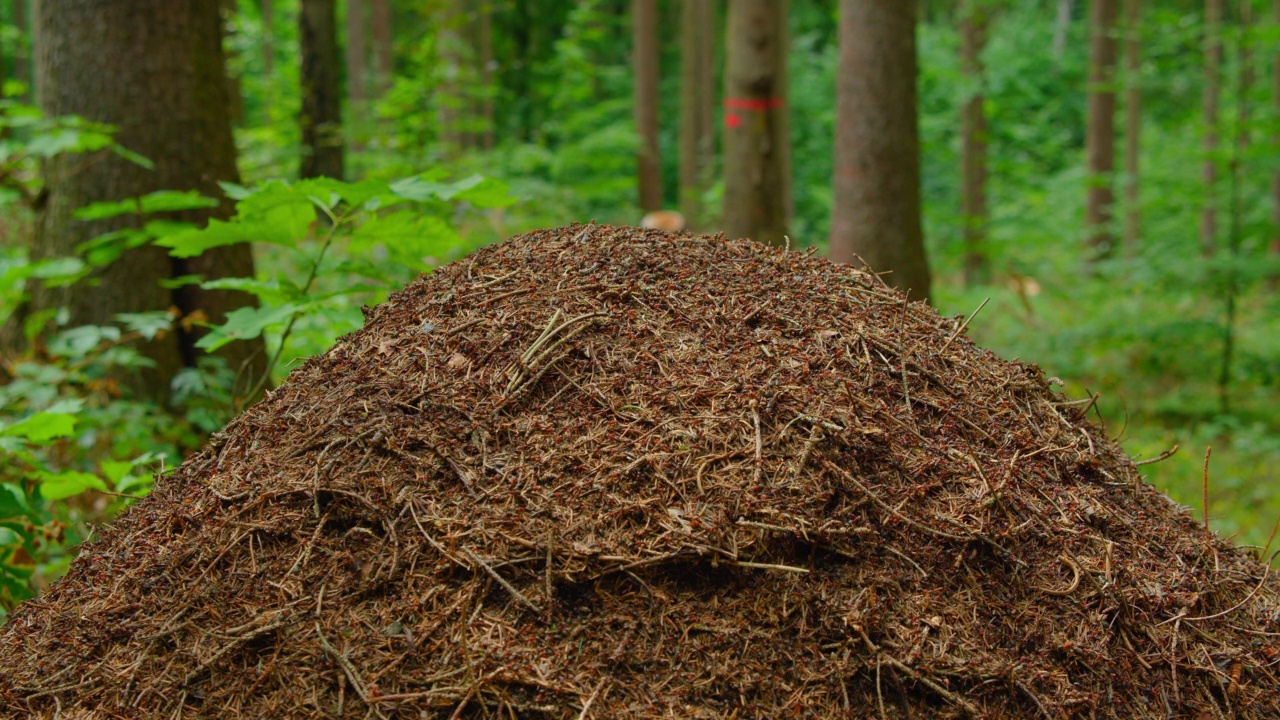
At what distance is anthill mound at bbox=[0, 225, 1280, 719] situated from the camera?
1.79 m

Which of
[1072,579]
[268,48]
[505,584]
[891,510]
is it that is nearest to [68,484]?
[505,584]

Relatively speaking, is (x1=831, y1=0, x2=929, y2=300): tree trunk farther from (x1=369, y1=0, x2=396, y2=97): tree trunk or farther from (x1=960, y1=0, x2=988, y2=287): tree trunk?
(x1=369, y1=0, x2=396, y2=97): tree trunk

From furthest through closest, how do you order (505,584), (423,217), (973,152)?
(973,152) → (423,217) → (505,584)

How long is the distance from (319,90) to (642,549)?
31.5 ft

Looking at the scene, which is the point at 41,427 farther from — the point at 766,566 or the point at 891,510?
the point at 891,510

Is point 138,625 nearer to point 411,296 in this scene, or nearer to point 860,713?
point 411,296

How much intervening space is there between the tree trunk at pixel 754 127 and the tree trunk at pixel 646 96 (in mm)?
7156

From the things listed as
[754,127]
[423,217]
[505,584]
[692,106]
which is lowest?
[505,584]

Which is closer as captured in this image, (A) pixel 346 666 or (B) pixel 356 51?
(A) pixel 346 666

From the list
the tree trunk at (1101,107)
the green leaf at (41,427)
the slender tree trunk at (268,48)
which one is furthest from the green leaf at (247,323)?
the slender tree trunk at (268,48)

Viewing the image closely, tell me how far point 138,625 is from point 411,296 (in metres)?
1.08

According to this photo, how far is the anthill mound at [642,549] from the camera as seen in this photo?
70.3 inches

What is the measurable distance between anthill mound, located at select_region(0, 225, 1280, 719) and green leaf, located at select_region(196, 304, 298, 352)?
56 centimetres

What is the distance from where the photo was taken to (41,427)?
2.62 m
